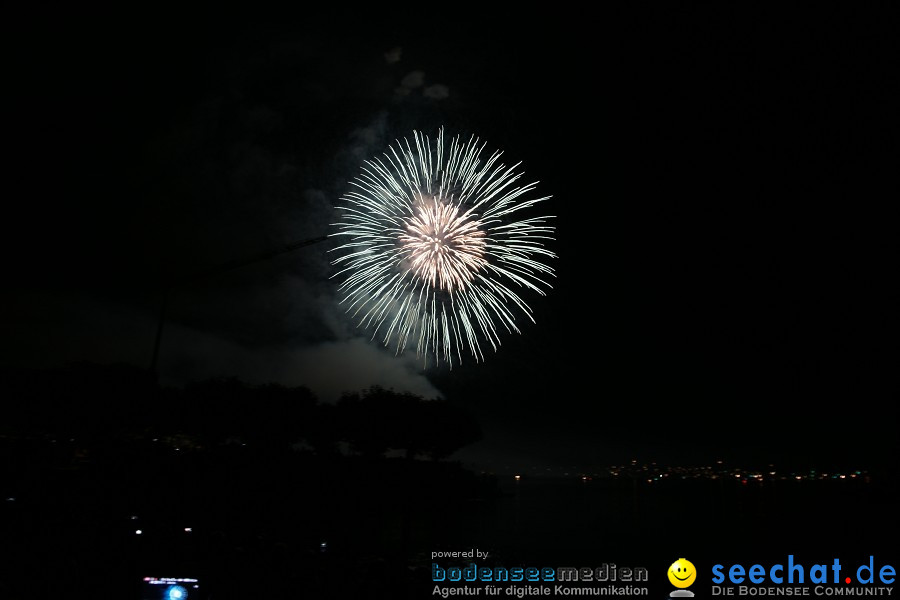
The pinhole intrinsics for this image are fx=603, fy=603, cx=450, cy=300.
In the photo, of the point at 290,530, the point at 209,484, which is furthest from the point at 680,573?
the point at 209,484

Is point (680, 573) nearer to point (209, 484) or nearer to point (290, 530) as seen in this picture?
point (290, 530)

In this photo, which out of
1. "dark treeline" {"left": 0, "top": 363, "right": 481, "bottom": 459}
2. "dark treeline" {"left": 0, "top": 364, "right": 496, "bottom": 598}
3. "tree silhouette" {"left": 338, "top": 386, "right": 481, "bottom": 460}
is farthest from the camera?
"tree silhouette" {"left": 338, "top": 386, "right": 481, "bottom": 460}

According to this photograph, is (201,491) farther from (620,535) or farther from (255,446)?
(620,535)

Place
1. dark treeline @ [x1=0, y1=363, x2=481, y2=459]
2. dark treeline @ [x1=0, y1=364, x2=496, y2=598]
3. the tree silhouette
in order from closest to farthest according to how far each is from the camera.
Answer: dark treeline @ [x1=0, y1=364, x2=496, y2=598] < dark treeline @ [x1=0, y1=363, x2=481, y2=459] < the tree silhouette

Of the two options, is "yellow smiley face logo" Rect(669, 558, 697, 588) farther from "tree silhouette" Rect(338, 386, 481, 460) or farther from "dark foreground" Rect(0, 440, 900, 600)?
Answer: "tree silhouette" Rect(338, 386, 481, 460)

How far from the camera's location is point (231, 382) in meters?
85.1

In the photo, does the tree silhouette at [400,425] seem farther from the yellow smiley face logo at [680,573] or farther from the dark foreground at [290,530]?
the yellow smiley face logo at [680,573]

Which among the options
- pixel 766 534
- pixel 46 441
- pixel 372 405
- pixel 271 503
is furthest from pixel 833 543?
pixel 46 441

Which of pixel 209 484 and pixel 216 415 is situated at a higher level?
pixel 216 415

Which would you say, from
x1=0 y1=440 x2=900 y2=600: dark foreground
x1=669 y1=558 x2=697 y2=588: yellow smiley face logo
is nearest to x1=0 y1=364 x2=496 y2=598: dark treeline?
x1=0 y1=440 x2=900 y2=600: dark foreground

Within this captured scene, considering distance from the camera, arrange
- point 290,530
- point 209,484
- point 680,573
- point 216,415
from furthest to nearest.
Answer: point 216,415 < point 209,484 < point 290,530 < point 680,573

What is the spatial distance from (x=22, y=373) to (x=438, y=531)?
60.5 metres

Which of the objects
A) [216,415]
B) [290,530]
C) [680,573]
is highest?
[216,415]

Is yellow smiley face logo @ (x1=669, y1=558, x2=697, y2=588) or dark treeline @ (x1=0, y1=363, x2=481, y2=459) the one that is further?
dark treeline @ (x1=0, y1=363, x2=481, y2=459)
